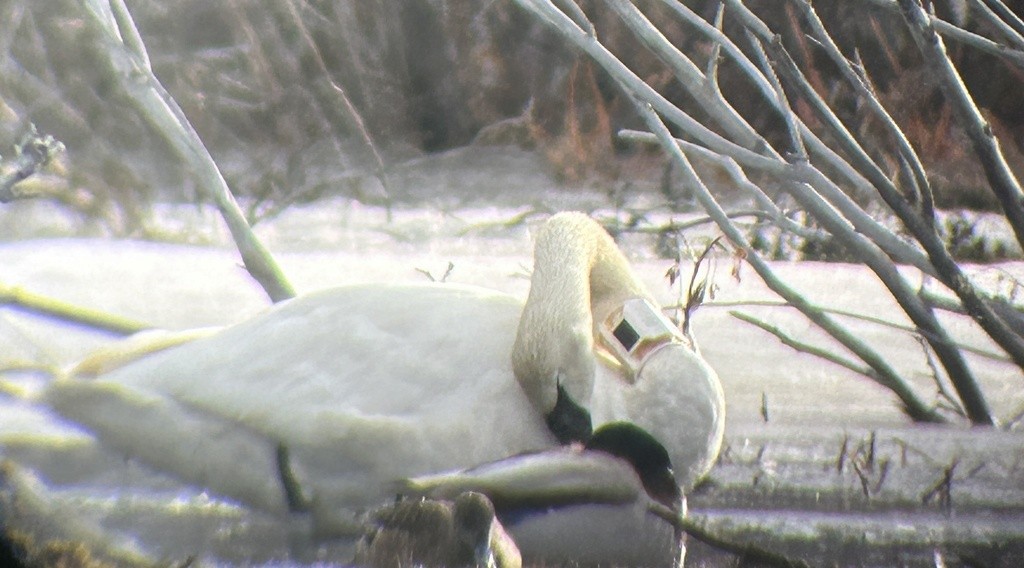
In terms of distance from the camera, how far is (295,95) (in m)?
0.67

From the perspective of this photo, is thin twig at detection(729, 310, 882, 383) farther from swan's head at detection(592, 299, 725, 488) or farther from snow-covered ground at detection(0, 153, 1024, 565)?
swan's head at detection(592, 299, 725, 488)

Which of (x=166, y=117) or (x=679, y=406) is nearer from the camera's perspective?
(x=679, y=406)

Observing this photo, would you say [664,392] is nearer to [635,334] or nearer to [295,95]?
[635,334]

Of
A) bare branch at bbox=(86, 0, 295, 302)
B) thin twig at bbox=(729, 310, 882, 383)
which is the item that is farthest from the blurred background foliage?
thin twig at bbox=(729, 310, 882, 383)

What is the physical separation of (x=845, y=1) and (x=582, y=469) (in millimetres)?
553

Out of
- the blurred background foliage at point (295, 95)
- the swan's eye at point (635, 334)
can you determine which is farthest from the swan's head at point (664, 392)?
the blurred background foliage at point (295, 95)

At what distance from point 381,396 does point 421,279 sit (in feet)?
0.51

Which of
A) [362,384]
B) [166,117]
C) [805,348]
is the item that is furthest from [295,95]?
[805,348]

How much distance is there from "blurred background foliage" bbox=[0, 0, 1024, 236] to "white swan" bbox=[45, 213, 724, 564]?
81mm

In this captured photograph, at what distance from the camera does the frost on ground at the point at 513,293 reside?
0.54m

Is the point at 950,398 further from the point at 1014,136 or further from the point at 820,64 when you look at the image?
the point at 820,64

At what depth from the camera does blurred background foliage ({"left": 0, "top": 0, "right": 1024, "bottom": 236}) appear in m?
0.62

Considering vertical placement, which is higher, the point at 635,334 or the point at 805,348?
the point at 635,334

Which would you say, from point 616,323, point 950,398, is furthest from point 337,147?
point 950,398
